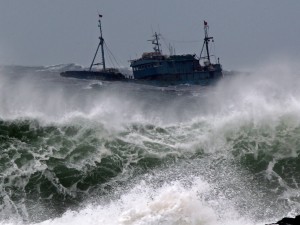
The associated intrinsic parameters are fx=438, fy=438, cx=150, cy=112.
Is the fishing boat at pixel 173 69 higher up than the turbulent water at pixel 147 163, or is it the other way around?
the turbulent water at pixel 147 163

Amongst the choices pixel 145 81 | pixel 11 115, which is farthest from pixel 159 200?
pixel 145 81

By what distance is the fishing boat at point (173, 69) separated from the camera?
85312mm

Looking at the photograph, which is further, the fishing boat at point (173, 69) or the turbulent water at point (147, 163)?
the fishing boat at point (173, 69)

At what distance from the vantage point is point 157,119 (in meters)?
22.6

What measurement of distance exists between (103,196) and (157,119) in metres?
7.22

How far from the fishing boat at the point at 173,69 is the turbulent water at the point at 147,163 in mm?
60241

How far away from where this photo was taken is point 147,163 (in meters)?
18.5

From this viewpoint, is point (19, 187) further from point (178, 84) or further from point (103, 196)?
point (178, 84)

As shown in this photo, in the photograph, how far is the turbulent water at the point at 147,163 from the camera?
14352 mm

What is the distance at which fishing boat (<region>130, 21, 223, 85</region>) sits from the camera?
280 ft

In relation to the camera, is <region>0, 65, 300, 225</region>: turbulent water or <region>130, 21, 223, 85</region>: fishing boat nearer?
<region>0, 65, 300, 225</region>: turbulent water

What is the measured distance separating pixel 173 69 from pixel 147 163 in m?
68.9

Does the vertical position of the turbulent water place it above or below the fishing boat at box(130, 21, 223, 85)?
above

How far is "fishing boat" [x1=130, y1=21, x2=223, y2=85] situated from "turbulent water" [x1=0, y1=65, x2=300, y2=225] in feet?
198
